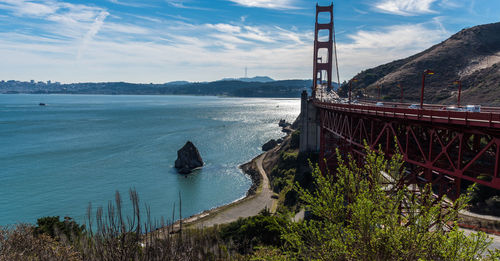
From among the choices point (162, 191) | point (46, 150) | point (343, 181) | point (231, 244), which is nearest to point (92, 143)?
point (46, 150)

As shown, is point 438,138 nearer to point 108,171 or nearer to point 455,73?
point 108,171

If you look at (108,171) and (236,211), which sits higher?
(108,171)

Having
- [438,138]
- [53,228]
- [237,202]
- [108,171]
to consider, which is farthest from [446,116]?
[108,171]

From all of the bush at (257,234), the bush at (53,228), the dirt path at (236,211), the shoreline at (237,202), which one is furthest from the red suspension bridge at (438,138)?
the bush at (53,228)

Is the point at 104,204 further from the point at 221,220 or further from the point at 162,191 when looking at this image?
the point at 221,220

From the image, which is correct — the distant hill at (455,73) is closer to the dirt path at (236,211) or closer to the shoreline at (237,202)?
the shoreline at (237,202)
